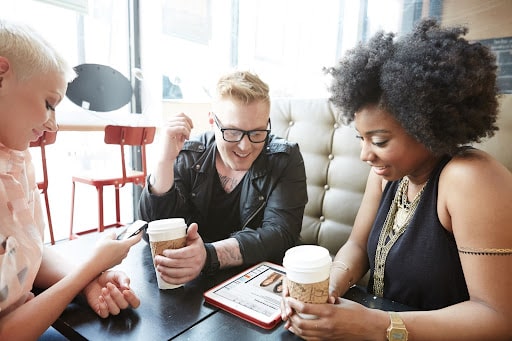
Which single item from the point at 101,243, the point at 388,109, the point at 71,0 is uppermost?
the point at 71,0

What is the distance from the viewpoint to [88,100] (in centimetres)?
303

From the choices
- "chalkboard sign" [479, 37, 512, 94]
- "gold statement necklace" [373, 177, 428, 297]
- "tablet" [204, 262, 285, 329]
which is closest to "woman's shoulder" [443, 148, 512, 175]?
"gold statement necklace" [373, 177, 428, 297]

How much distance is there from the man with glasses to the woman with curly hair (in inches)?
11.9

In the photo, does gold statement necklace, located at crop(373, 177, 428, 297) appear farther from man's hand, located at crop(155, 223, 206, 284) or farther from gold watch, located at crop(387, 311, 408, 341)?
man's hand, located at crop(155, 223, 206, 284)

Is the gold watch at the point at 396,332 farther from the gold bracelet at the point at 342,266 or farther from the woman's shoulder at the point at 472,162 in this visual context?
the woman's shoulder at the point at 472,162

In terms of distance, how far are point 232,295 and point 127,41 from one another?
3.29 metres

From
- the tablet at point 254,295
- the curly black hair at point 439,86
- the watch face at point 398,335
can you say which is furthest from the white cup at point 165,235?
the curly black hair at point 439,86

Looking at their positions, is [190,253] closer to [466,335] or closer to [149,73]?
[466,335]

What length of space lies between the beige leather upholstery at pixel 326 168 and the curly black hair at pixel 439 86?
81 cm

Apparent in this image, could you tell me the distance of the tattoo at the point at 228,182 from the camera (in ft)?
5.00

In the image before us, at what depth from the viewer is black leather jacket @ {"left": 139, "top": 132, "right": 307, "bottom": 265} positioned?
4.34 ft

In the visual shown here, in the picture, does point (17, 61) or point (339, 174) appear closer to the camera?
point (17, 61)

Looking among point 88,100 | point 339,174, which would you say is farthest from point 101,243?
point 88,100

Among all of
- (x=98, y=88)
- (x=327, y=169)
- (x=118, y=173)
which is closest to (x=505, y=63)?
(x=327, y=169)
